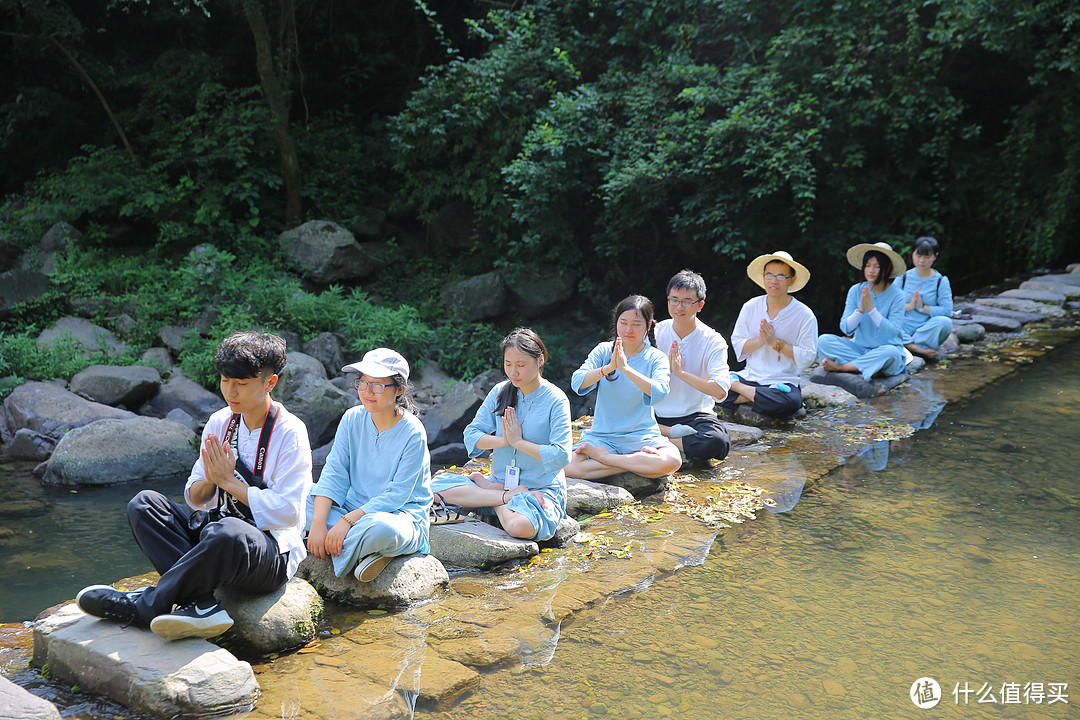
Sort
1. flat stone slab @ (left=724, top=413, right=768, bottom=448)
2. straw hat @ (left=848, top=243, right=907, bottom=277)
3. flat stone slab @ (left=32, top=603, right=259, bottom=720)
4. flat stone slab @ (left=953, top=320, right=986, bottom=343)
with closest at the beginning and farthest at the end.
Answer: flat stone slab @ (left=32, top=603, right=259, bottom=720) < flat stone slab @ (left=724, top=413, right=768, bottom=448) < straw hat @ (left=848, top=243, right=907, bottom=277) < flat stone slab @ (left=953, top=320, right=986, bottom=343)

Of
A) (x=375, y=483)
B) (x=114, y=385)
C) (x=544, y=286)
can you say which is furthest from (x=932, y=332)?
(x=114, y=385)

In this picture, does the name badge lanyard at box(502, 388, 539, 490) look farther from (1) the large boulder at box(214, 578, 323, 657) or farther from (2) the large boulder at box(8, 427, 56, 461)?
(2) the large boulder at box(8, 427, 56, 461)

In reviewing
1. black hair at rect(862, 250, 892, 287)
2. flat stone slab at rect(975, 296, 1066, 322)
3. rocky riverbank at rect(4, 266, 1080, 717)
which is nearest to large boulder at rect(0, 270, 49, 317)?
rocky riverbank at rect(4, 266, 1080, 717)

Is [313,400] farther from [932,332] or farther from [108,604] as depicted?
[932,332]

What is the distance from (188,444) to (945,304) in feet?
26.3

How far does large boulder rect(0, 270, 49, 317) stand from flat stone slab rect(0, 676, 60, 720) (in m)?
9.98

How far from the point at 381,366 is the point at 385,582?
3.21ft

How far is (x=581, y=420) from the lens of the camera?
6.75 metres

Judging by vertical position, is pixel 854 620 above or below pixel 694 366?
below

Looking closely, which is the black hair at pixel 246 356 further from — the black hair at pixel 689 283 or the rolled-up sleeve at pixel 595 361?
the black hair at pixel 689 283

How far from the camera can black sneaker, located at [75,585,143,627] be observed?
293cm

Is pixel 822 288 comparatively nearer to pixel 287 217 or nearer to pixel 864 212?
A: pixel 864 212

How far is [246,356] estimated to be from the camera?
3.10 meters

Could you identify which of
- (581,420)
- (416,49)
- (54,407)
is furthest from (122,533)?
(416,49)
